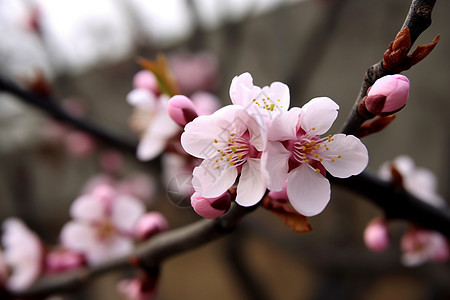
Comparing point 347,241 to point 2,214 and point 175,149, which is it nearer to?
point 175,149

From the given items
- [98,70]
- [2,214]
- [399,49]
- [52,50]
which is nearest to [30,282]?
[399,49]

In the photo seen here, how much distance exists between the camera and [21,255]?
0.80 metres

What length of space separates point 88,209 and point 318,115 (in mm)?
614

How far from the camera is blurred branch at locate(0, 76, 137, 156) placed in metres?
0.93

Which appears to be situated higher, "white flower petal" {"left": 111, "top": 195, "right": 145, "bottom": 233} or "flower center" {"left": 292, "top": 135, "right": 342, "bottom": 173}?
"flower center" {"left": 292, "top": 135, "right": 342, "bottom": 173}

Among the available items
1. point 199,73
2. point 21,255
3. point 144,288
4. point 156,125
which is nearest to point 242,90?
point 156,125

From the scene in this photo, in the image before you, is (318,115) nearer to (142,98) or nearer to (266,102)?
(266,102)

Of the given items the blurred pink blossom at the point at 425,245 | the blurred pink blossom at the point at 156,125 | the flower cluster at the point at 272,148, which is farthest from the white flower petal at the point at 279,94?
the blurred pink blossom at the point at 425,245

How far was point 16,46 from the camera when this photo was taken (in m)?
2.27

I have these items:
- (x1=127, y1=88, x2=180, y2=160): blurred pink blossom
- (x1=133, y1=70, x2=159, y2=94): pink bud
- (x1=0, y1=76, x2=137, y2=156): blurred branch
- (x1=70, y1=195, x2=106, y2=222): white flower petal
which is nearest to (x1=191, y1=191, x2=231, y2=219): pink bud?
(x1=127, y1=88, x2=180, y2=160): blurred pink blossom

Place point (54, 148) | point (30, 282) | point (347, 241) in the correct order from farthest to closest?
1. point (54, 148)
2. point (347, 241)
3. point (30, 282)

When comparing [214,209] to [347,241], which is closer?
[214,209]

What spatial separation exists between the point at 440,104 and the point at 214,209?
1.93 meters

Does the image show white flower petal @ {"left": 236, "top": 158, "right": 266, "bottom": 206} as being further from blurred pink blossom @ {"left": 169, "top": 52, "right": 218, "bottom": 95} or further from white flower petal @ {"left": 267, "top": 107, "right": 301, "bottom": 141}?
blurred pink blossom @ {"left": 169, "top": 52, "right": 218, "bottom": 95}
